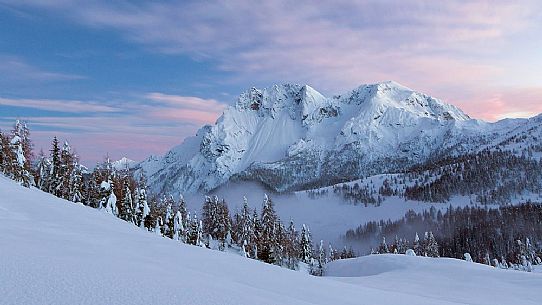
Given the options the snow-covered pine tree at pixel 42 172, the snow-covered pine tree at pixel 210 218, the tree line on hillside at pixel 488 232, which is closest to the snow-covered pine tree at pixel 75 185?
the snow-covered pine tree at pixel 42 172

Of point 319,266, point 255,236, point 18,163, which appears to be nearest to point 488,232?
point 319,266

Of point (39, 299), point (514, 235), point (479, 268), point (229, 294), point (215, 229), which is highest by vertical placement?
point (39, 299)

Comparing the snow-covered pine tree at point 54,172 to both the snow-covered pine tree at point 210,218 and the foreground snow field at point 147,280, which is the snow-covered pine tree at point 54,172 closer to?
the snow-covered pine tree at point 210,218

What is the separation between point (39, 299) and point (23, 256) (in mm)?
2467

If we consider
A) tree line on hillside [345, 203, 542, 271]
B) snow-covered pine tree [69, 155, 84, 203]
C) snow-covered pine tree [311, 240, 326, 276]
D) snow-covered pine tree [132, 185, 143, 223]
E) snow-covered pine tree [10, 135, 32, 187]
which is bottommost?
tree line on hillside [345, 203, 542, 271]

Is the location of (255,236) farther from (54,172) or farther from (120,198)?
(54,172)

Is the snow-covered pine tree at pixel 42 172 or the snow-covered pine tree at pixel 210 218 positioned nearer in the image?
the snow-covered pine tree at pixel 42 172

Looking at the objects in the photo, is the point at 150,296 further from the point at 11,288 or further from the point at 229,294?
the point at 11,288

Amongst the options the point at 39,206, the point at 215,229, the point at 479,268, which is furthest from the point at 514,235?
the point at 39,206

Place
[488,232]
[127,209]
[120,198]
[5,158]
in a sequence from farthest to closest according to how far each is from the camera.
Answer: [488,232], [120,198], [127,209], [5,158]

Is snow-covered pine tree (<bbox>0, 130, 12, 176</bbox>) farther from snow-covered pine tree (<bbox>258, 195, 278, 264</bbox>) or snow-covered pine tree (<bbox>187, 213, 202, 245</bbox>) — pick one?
snow-covered pine tree (<bbox>258, 195, 278, 264</bbox>)

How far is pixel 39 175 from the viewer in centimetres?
5044

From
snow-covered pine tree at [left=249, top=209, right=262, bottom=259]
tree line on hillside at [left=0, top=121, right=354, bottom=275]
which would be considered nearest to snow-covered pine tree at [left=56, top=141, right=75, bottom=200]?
tree line on hillside at [left=0, top=121, right=354, bottom=275]

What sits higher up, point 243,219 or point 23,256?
point 23,256
